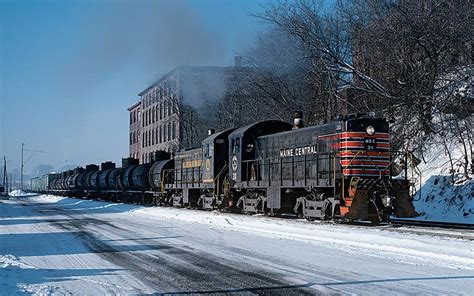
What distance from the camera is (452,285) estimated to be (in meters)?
7.71

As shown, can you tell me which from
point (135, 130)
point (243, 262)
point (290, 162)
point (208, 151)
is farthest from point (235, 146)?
point (135, 130)

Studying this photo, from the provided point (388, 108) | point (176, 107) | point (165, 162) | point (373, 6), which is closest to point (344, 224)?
point (388, 108)

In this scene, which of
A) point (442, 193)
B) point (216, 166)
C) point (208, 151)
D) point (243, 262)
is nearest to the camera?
point (243, 262)

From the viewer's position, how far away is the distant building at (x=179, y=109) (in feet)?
114

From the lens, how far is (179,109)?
49.9 m

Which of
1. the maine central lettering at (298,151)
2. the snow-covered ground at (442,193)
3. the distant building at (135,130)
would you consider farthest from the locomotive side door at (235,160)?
the distant building at (135,130)

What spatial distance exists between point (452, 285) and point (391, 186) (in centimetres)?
868

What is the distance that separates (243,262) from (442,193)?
50.1 ft

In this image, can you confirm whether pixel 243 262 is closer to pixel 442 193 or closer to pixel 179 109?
pixel 442 193

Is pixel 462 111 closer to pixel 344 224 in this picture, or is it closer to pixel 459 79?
pixel 459 79

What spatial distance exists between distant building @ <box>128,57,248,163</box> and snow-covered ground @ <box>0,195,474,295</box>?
1793 cm

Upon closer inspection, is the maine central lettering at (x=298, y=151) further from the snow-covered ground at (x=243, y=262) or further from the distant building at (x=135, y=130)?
the distant building at (x=135, y=130)

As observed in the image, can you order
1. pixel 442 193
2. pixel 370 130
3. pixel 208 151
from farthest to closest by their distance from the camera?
pixel 208 151
pixel 442 193
pixel 370 130

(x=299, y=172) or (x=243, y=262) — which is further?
(x=299, y=172)
